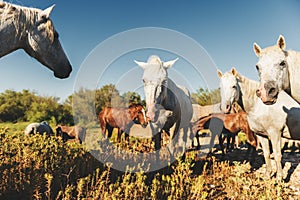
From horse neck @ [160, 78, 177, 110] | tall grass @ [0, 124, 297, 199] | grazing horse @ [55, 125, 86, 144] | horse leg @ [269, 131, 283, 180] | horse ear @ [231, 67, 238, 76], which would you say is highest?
horse ear @ [231, 67, 238, 76]

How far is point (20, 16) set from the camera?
2.65 metres

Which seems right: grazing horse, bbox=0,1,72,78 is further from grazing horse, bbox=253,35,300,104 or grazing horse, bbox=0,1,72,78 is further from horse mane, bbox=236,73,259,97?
horse mane, bbox=236,73,259,97

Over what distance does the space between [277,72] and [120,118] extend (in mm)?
5973

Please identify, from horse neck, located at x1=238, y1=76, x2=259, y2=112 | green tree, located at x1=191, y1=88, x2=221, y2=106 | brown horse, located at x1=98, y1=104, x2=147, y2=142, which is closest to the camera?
horse neck, located at x1=238, y1=76, x2=259, y2=112

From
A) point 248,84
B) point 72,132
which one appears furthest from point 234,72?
point 72,132

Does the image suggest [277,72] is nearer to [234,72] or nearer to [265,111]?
[265,111]

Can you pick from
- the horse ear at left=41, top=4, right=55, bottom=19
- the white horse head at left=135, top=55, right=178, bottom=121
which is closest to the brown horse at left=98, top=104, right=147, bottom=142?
the white horse head at left=135, top=55, right=178, bottom=121

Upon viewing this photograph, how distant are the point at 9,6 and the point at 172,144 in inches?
183

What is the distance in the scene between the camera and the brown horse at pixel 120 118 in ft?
24.6

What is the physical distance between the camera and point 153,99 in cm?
428

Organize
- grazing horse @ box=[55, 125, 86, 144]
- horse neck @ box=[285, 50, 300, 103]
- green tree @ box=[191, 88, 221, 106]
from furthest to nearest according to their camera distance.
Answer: green tree @ box=[191, 88, 221, 106]
grazing horse @ box=[55, 125, 86, 144]
horse neck @ box=[285, 50, 300, 103]

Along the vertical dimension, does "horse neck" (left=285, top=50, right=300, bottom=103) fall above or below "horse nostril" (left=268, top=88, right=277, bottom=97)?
above

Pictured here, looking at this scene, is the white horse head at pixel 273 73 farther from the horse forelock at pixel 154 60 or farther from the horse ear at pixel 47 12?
the horse ear at pixel 47 12

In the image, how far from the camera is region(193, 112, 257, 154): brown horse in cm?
682
